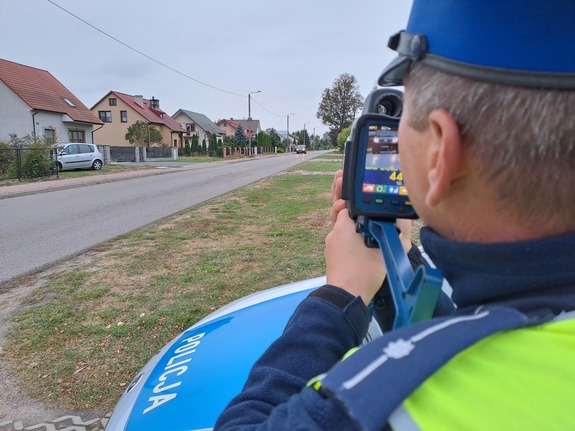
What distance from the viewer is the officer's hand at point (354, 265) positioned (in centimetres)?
95

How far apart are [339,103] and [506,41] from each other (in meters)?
76.6

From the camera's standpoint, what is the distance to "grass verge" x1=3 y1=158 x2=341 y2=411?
3.22 metres

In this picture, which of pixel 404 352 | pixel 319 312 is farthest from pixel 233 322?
pixel 404 352

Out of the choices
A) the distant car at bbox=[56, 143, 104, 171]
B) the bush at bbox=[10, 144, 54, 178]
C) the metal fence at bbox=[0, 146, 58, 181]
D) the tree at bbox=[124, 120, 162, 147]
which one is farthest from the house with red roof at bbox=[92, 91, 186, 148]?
the metal fence at bbox=[0, 146, 58, 181]

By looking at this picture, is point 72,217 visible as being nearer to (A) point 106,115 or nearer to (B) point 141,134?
(B) point 141,134

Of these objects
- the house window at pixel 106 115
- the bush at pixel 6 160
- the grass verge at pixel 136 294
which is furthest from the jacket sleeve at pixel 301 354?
the house window at pixel 106 115

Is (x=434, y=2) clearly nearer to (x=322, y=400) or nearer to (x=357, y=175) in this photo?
(x=357, y=175)

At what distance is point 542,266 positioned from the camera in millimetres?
613

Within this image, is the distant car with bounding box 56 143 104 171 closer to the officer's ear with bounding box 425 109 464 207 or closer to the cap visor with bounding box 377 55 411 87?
the cap visor with bounding box 377 55 411 87

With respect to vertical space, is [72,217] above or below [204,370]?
below

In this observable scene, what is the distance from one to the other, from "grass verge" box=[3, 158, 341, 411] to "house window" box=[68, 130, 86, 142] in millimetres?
29389

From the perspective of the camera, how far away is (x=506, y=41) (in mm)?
582

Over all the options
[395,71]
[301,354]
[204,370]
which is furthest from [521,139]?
[204,370]

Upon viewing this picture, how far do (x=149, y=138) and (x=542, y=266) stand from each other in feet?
157
